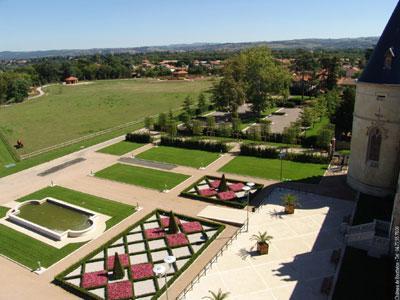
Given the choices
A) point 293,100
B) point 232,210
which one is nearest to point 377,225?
point 232,210

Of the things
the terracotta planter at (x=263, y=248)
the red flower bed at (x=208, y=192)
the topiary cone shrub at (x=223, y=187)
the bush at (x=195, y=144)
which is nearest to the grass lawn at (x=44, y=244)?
the red flower bed at (x=208, y=192)

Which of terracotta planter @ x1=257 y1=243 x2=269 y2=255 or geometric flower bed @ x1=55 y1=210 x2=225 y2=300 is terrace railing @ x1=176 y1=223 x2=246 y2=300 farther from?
terracotta planter @ x1=257 y1=243 x2=269 y2=255

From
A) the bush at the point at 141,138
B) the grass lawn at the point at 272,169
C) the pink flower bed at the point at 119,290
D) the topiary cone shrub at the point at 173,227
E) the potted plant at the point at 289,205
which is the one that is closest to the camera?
the pink flower bed at the point at 119,290

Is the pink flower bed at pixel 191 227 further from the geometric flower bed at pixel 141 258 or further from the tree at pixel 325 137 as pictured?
the tree at pixel 325 137

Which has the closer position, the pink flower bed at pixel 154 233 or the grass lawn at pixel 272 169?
the pink flower bed at pixel 154 233

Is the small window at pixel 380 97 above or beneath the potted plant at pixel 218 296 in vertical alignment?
above

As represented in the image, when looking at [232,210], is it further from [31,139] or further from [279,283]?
[31,139]

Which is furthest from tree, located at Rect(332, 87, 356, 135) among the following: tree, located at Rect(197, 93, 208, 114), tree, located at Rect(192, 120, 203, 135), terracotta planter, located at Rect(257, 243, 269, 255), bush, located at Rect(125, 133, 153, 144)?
tree, located at Rect(197, 93, 208, 114)
